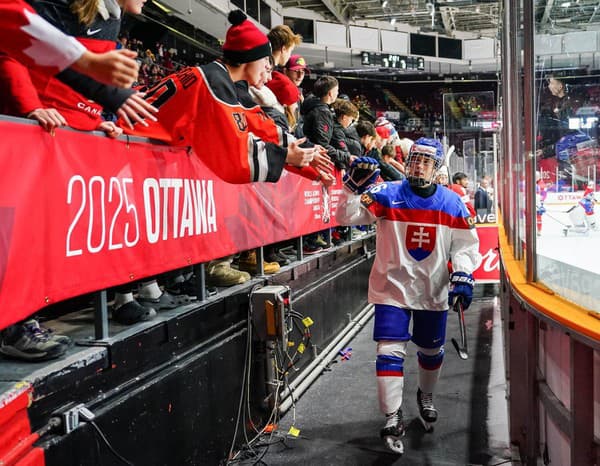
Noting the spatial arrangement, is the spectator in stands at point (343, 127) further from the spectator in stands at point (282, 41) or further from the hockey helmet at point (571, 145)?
the hockey helmet at point (571, 145)

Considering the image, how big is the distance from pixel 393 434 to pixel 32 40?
2.76 meters

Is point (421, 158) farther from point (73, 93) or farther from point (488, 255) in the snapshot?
point (488, 255)

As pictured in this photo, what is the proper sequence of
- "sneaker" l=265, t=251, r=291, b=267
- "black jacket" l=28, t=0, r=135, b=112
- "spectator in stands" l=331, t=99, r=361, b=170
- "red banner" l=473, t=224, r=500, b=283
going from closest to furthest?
"black jacket" l=28, t=0, r=135, b=112 → "sneaker" l=265, t=251, r=291, b=267 → "spectator in stands" l=331, t=99, r=361, b=170 → "red banner" l=473, t=224, r=500, b=283

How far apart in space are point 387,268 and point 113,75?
257 cm

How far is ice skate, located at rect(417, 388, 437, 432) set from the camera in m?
3.78

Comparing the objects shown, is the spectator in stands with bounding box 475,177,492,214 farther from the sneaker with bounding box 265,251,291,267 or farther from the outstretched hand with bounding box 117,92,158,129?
the outstretched hand with bounding box 117,92,158,129

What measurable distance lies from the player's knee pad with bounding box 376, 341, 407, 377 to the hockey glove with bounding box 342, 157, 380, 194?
937 millimetres

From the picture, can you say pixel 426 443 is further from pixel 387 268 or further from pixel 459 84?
pixel 459 84

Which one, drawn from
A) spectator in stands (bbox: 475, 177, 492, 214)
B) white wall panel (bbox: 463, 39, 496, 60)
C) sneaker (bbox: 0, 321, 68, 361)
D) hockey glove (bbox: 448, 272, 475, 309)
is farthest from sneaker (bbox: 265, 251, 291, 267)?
white wall panel (bbox: 463, 39, 496, 60)

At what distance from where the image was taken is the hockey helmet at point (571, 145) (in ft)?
7.18

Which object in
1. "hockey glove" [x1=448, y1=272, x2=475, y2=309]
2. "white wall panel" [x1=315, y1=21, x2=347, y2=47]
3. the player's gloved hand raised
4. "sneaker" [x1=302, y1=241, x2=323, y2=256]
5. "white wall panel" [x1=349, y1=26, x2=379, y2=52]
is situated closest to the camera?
the player's gloved hand raised

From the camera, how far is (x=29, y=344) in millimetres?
1952

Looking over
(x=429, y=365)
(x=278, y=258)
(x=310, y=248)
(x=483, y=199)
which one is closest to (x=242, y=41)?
(x=278, y=258)

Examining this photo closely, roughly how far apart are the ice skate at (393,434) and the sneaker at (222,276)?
3.73ft
